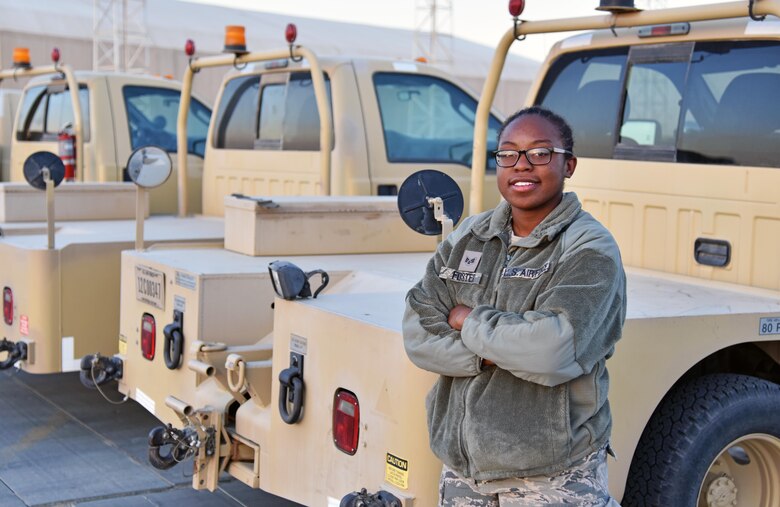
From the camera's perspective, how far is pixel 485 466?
2.67m

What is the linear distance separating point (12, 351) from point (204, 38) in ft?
108

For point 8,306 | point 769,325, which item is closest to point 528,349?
point 769,325

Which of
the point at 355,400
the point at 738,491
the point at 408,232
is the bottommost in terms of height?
the point at 738,491

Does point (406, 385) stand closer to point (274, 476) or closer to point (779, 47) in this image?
point (274, 476)

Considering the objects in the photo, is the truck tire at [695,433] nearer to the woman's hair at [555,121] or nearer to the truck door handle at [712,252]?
the truck door handle at [712,252]

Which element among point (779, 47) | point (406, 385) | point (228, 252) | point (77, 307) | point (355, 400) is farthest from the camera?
point (77, 307)

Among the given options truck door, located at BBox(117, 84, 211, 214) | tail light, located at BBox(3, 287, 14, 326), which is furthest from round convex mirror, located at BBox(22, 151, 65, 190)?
truck door, located at BBox(117, 84, 211, 214)

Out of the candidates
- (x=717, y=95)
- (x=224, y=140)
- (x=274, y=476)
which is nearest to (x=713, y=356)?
(x=717, y=95)

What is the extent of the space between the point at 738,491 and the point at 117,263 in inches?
132

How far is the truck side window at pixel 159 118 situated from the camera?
9.20 meters

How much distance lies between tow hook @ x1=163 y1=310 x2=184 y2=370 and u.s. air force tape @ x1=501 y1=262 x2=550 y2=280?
225 cm

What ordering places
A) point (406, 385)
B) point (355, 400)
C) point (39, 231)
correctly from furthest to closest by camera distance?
1. point (39, 231)
2. point (355, 400)
3. point (406, 385)

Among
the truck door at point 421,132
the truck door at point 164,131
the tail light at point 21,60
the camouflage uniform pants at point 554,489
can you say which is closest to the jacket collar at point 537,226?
the camouflage uniform pants at point 554,489

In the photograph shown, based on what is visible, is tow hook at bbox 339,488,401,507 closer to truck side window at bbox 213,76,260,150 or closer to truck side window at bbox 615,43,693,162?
truck side window at bbox 615,43,693,162
